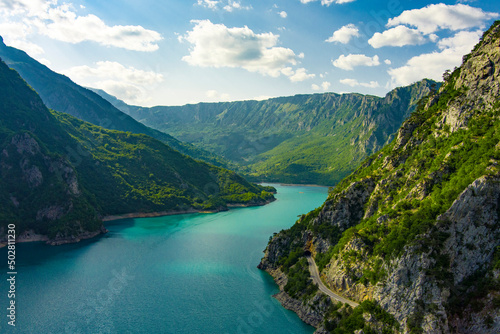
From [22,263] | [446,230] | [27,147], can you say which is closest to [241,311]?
[446,230]

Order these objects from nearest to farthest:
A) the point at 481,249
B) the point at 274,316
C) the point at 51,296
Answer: the point at 481,249 → the point at 274,316 → the point at 51,296

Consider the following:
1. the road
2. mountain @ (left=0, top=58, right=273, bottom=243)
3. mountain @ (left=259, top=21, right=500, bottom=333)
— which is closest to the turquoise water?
the road

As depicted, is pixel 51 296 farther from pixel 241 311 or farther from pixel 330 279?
pixel 330 279

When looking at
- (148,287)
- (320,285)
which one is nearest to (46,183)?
(148,287)

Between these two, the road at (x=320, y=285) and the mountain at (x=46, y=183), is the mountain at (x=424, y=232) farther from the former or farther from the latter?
the mountain at (x=46, y=183)

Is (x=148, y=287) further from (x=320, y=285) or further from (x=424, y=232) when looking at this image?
(x=424, y=232)

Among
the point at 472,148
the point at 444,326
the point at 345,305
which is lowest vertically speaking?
the point at 345,305
